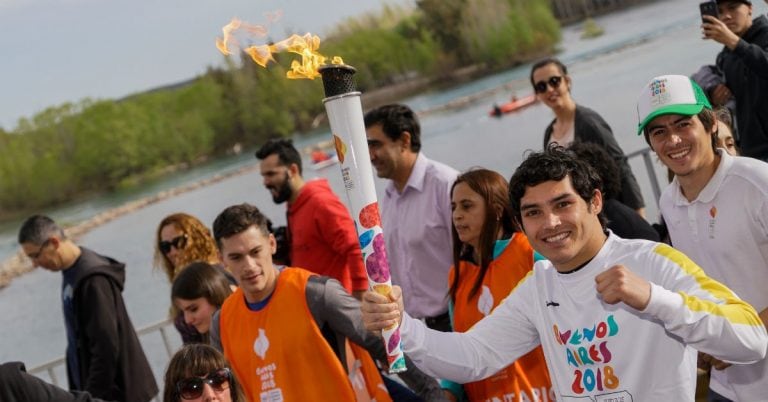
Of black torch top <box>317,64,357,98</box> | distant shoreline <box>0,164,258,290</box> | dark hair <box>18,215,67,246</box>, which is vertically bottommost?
distant shoreline <box>0,164,258,290</box>

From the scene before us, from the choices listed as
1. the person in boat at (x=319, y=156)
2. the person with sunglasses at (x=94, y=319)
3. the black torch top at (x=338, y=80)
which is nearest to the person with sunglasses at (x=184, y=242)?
the person with sunglasses at (x=94, y=319)

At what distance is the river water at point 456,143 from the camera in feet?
78.0

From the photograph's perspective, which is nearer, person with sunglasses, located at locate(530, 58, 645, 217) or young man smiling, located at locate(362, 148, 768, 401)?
young man smiling, located at locate(362, 148, 768, 401)

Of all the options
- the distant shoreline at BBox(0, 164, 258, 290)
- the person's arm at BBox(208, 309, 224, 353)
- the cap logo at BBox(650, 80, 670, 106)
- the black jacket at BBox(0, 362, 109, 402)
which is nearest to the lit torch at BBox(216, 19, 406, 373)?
the cap logo at BBox(650, 80, 670, 106)

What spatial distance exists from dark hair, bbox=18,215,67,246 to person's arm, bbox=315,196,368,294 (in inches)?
60.1

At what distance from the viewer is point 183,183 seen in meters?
43.8

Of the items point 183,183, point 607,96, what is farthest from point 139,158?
point 607,96

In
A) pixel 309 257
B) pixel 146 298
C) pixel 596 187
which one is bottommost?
pixel 146 298

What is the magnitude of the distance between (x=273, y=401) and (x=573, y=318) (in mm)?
1467

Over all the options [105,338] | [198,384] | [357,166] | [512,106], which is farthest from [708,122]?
[512,106]

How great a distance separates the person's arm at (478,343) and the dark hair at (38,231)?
2970 millimetres

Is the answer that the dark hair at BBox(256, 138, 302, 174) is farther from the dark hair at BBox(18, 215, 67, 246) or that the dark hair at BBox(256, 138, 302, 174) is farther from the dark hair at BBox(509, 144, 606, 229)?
the dark hair at BBox(509, 144, 606, 229)

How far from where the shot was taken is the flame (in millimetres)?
2486

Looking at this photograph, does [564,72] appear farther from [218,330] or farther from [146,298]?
[146,298]
